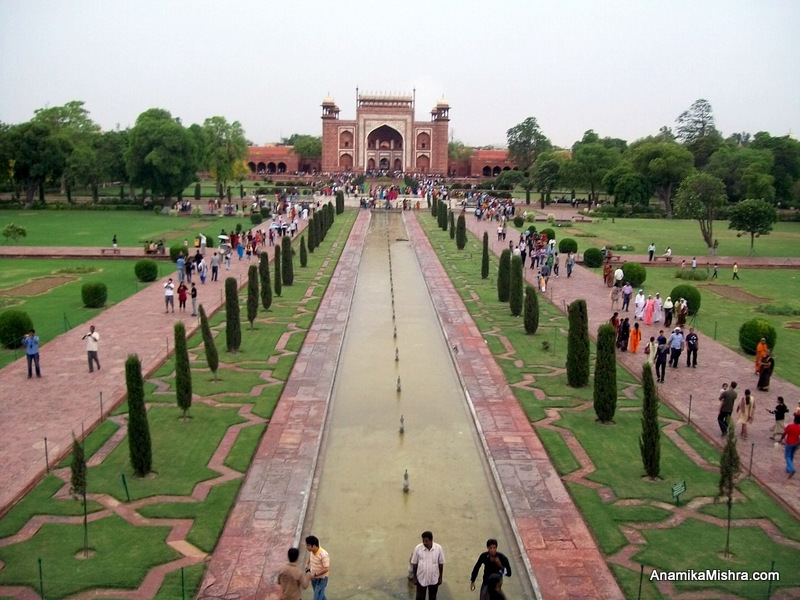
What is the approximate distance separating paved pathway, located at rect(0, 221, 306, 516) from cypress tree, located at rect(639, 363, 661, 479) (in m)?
6.65

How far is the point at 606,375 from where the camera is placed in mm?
10188

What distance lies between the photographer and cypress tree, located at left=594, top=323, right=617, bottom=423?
33.4ft

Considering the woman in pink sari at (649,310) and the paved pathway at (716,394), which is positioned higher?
the woman in pink sari at (649,310)

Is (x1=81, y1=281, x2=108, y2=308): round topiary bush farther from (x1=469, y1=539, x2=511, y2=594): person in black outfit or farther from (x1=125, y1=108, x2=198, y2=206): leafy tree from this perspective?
(x1=125, y1=108, x2=198, y2=206): leafy tree

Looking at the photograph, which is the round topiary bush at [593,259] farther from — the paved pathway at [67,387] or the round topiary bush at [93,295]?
the round topiary bush at [93,295]

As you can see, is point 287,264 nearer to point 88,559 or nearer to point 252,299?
point 252,299

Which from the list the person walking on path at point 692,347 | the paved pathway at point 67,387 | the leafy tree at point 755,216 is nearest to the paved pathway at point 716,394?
→ the person walking on path at point 692,347

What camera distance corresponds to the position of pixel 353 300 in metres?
19.1

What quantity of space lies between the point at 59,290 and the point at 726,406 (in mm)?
16092

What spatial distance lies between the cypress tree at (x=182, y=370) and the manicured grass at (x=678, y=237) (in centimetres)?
2034

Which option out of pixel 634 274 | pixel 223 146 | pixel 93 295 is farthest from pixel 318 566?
pixel 223 146

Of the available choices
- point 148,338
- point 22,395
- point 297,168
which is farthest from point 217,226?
point 297,168

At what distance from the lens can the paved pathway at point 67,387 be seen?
8.96 meters

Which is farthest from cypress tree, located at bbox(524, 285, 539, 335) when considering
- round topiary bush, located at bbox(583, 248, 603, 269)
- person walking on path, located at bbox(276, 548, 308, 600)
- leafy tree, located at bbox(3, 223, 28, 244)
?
leafy tree, located at bbox(3, 223, 28, 244)
